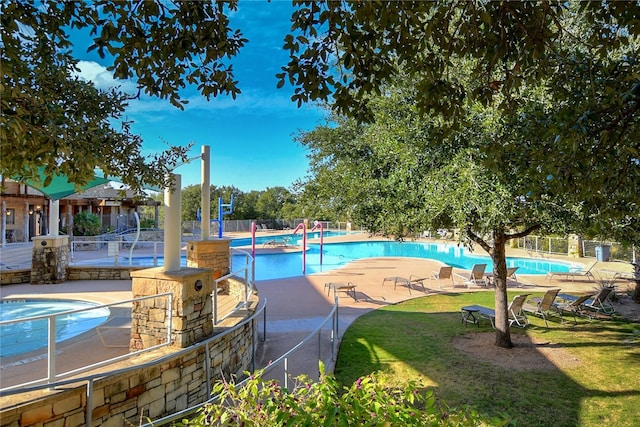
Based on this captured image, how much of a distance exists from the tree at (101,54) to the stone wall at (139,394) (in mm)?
2174

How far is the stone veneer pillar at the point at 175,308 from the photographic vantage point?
16.6ft

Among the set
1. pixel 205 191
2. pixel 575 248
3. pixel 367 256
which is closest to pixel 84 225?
pixel 205 191

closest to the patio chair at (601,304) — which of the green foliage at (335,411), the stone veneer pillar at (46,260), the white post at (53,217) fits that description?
the green foliage at (335,411)

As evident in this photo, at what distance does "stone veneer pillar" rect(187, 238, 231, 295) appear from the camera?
354 inches

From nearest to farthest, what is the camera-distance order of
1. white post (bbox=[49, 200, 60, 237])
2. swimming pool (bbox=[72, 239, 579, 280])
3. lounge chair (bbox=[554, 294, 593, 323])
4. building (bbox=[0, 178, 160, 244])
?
lounge chair (bbox=[554, 294, 593, 323]), white post (bbox=[49, 200, 60, 237]), swimming pool (bbox=[72, 239, 579, 280]), building (bbox=[0, 178, 160, 244])

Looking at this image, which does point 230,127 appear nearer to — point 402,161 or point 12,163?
point 402,161

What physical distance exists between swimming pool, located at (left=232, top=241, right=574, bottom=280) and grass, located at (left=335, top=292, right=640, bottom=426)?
854cm

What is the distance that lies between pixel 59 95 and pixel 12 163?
5.56 feet

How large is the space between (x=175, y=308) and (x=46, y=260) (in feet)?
28.4

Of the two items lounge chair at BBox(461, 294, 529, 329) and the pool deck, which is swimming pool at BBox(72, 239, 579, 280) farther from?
lounge chair at BBox(461, 294, 529, 329)

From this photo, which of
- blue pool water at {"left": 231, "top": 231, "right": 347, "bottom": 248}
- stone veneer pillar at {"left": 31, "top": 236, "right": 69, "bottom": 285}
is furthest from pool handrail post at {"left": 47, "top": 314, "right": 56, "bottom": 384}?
blue pool water at {"left": 231, "top": 231, "right": 347, "bottom": 248}

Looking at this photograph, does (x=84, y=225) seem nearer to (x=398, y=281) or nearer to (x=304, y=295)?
(x=304, y=295)

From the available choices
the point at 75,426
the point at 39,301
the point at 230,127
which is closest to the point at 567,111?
the point at 75,426

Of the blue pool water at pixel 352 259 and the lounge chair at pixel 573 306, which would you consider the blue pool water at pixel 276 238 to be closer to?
the blue pool water at pixel 352 259
